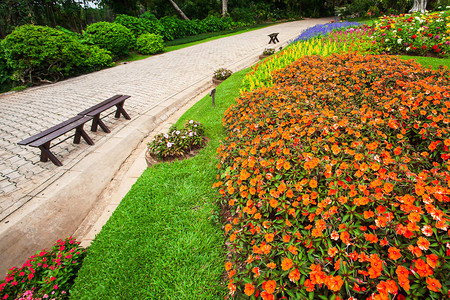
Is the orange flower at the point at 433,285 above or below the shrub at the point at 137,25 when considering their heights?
below

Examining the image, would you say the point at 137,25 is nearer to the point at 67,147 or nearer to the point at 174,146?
the point at 67,147

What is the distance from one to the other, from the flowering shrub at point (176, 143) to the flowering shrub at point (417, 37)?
6034 mm

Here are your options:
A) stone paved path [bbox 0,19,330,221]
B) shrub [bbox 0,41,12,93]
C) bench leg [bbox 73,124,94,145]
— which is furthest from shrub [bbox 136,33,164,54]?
bench leg [bbox 73,124,94,145]

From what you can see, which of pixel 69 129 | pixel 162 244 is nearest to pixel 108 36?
pixel 69 129

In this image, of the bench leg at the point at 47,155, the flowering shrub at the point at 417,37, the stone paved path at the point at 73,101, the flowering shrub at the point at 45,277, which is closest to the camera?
the flowering shrub at the point at 45,277

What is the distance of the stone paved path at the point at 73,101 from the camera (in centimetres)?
355

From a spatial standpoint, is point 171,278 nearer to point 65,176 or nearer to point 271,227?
point 271,227

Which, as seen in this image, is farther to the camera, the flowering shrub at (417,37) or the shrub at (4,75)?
the shrub at (4,75)

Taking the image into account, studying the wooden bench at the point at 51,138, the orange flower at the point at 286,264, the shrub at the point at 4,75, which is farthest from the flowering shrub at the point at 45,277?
the shrub at the point at 4,75

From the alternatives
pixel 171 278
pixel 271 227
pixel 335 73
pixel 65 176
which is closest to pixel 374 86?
pixel 335 73

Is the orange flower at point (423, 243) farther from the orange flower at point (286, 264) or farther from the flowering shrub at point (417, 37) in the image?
the flowering shrub at point (417, 37)

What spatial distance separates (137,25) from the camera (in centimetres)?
1349

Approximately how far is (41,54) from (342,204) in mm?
10466

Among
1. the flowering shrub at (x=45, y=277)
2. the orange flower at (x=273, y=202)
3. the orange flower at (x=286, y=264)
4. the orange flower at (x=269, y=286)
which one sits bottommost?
the flowering shrub at (x=45, y=277)
